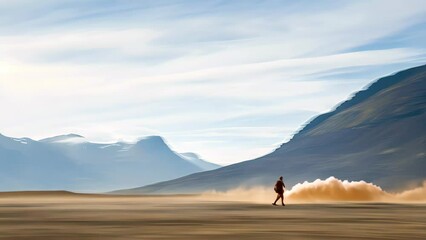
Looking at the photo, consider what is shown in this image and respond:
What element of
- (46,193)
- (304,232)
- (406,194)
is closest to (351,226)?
(304,232)

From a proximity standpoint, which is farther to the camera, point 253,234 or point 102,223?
point 102,223

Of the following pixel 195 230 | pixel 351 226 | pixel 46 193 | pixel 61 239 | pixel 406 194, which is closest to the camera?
pixel 61 239

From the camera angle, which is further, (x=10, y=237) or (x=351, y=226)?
(x=351, y=226)

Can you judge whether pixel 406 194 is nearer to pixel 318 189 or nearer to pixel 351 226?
pixel 318 189

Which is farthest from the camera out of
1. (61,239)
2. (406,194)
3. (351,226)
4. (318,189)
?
(406,194)

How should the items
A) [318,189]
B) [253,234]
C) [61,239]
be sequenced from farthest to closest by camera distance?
1. [318,189]
2. [253,234]
3. [61,239]

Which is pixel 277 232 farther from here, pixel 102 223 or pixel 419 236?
pixel 102 223

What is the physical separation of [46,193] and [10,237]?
11170 cm

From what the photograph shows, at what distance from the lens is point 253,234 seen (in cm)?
2831

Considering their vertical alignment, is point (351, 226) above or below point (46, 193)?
below

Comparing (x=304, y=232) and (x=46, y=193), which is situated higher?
(x=46, y=193)

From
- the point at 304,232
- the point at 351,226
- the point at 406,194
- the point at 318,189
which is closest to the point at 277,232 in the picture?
the point at 304,232

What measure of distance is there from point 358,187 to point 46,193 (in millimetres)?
54314

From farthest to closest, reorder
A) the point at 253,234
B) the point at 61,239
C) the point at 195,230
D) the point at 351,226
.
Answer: the point at 351,226 → the point at 195,230 → the point at 253,234 → the point at 61,239
